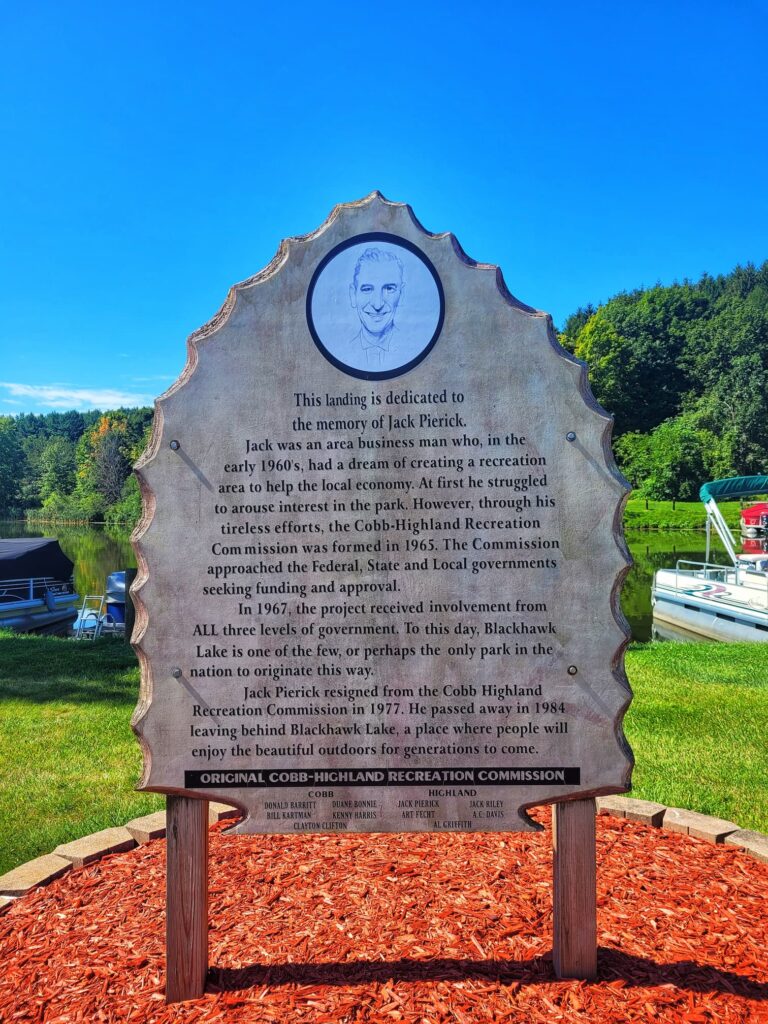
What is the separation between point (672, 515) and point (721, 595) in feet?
120

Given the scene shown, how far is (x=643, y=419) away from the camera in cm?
8181

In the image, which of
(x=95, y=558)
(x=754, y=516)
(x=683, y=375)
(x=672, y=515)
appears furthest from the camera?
(x=683, y=375)

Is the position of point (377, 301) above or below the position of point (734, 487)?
below

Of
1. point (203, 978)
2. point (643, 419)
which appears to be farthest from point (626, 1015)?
point (643, 419)

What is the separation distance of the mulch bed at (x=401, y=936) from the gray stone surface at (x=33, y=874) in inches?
4.2

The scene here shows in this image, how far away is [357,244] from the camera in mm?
2693

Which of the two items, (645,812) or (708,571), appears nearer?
(645,812)

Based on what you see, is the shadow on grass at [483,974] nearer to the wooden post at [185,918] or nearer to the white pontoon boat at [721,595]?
the wooden post at [185,918]

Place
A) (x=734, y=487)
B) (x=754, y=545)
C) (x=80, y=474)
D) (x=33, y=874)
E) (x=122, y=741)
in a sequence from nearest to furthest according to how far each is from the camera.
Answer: (x=33, y=874) → (x=122, y=741) → (x=734, y=487) → (x=754, y=545) → (x=80, y=474)

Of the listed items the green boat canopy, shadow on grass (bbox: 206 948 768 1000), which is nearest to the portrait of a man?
shadow on grass (bbox: 206 948 768 1000)

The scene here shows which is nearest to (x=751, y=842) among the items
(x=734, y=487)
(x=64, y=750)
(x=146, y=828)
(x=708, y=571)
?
(x=146, y=828)

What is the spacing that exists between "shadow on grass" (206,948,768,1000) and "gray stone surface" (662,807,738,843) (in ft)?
3.85

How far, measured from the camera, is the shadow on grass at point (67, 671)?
7.78 meters

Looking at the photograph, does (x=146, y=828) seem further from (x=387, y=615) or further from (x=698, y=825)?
(x=698, y=825)
